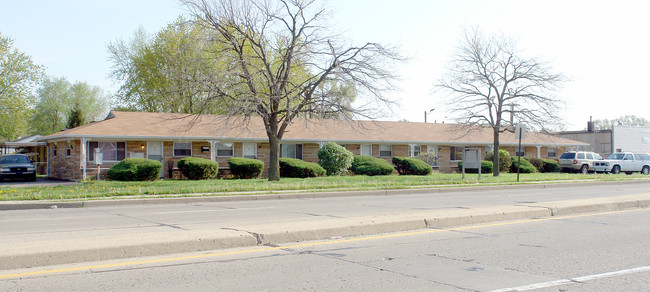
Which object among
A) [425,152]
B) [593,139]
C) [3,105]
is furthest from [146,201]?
[593,139]

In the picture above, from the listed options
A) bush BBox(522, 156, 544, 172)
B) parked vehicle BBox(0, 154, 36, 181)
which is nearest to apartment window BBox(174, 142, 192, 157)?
parked vehicle BBox(0, 154, 36, 181)

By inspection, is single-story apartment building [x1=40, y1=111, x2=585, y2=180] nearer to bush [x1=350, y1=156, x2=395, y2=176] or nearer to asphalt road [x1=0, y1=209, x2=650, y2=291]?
bush [x1=350, y1=156, x2=395, y2=176]

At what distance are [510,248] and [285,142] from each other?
85.5 ft

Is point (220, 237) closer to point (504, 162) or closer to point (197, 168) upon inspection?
point (197, 168)

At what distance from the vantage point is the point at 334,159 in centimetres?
3066

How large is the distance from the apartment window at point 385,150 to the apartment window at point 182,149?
42.2 ft

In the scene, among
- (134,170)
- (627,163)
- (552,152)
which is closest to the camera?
(134,170)

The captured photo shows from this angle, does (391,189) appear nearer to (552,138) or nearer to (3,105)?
(552,138)

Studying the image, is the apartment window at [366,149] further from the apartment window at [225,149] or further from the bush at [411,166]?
the apartment window at [225,149]

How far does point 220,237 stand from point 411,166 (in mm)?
25804

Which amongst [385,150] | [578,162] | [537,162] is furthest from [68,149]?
[578,162]

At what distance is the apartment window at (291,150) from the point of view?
34.2 metres

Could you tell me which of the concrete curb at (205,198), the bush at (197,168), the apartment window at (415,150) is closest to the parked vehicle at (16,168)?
the bush at (197,168)

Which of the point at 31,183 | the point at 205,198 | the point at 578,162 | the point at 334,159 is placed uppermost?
the point at 334,159
